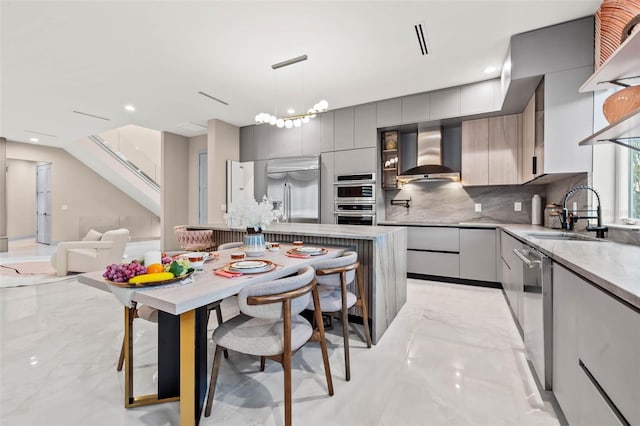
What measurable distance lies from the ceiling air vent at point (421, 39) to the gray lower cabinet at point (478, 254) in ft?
7.33

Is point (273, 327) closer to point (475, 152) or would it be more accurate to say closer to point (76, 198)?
point (475, 152)

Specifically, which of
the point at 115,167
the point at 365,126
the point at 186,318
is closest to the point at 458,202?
the point at 365,126

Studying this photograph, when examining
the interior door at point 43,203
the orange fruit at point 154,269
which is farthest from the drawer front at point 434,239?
the interior door at point 43,203

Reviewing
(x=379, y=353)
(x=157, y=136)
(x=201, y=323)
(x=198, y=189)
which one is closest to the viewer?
(x=201, y=323)

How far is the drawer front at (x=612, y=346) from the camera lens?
2.58 ft

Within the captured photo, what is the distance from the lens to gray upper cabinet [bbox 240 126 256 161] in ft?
18.8

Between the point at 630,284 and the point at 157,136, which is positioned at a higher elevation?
the point at 157,136

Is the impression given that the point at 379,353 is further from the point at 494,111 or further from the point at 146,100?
the point at 146,100

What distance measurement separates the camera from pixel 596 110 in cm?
243

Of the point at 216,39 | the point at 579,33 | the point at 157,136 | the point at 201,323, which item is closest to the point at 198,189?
the point at 157,136

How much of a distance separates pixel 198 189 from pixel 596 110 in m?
6.71

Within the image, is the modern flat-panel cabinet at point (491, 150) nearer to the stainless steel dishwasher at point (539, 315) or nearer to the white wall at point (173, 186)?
the stainless steel dishwasher at point (539, 315)

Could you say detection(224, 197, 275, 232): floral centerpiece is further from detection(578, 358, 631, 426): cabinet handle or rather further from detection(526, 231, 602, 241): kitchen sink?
detection(526, 231, 602, 241): kitchen sink

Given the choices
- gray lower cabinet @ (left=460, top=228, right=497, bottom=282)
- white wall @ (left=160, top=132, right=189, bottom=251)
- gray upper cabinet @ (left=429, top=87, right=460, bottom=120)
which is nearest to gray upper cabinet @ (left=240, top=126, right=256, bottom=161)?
white wall @ (left=160, top=132, right=189, bottom=251)
